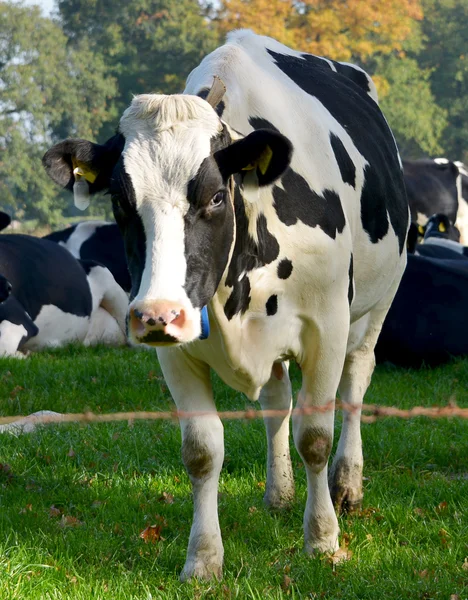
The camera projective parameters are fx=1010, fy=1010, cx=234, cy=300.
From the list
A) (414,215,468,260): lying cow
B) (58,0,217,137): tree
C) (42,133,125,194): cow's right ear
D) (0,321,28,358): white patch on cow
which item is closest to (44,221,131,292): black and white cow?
(0,321,28,358): white patch on cow

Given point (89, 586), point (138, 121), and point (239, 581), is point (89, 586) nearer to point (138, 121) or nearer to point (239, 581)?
point (239, 581)

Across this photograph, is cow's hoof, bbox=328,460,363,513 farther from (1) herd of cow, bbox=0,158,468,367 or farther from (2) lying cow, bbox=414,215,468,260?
(2) lying cow, bbox=414,215,468,260

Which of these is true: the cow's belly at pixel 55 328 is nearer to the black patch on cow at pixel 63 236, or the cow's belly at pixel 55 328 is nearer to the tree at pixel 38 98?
the black patch on cow at pixel 63 236

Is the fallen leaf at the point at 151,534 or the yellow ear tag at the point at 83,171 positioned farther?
the fallen leaf at the point at 151,534

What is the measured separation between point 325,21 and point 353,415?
36.9m

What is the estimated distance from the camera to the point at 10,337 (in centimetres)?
945

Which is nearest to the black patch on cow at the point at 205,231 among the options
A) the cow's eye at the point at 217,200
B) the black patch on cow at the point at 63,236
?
the cow's eye at the point at 217,200

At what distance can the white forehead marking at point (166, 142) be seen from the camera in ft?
11.5

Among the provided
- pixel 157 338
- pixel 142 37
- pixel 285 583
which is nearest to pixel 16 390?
pixel 285 583

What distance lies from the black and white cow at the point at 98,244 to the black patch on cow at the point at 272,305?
918cm

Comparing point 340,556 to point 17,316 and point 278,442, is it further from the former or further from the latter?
point 17,316

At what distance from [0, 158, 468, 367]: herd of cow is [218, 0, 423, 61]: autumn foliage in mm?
27110

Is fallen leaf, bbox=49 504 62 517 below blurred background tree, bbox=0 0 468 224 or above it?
above

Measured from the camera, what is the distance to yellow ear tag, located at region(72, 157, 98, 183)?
3.87 metres
